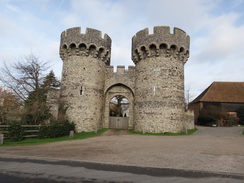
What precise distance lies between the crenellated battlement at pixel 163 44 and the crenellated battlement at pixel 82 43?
13.1 ft

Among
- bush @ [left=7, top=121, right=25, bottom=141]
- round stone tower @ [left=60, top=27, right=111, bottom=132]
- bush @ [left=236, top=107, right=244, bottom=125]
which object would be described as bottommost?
bush @ [left=7, top=121, right=25, bottom=141]

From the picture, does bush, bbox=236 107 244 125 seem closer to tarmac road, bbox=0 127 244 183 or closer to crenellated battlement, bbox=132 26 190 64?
crenellated battlement, bbox=132 26 190 64

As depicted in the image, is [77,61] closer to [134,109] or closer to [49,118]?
[49,118]

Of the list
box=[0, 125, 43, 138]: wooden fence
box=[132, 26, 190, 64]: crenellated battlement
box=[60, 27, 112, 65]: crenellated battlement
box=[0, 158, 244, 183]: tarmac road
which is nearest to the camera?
box=[0, 158, 244, 183]: tarmac road

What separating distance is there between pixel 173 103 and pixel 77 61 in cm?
1029

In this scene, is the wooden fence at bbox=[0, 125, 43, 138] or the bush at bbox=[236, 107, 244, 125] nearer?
the wooden fence at bbox=[0, 125, 43, 138]

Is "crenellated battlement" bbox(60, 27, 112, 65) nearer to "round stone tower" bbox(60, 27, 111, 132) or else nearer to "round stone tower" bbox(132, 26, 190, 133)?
"round stone tower" bbox(60, 27, 111, 132)

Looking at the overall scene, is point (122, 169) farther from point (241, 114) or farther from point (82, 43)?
point (241, 114)

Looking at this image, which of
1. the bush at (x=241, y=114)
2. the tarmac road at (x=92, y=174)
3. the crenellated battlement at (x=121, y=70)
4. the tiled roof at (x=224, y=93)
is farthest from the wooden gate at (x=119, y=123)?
the bush at (x=241, y=114)

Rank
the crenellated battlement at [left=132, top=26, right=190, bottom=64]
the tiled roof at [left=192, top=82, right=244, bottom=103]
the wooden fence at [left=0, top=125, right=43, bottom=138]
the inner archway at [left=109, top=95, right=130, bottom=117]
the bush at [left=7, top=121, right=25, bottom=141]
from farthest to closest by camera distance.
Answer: the tiled roof at [left=192, top=82, right=244, bottom=103] < the inner archway at [left=109, top=95, right=130, bottom=117] < the crenellated battlement at [left=132, top=26, right=190, bottom=64] < the wooden fence at [left=0, top=125, right=43, bottom=138] < the bush at [left=7, top=121, right=25, bottom=141]

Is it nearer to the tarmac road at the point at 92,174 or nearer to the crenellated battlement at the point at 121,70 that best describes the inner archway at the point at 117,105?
the crenellated battlement at the point at 121,70

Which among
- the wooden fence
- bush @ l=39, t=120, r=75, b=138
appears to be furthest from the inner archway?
the wooden fence

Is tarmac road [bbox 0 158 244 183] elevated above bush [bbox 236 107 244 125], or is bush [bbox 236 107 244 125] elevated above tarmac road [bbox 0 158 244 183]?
Answer: bush [bbox 236 107 244 125]

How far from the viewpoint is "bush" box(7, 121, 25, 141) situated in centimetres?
1042
